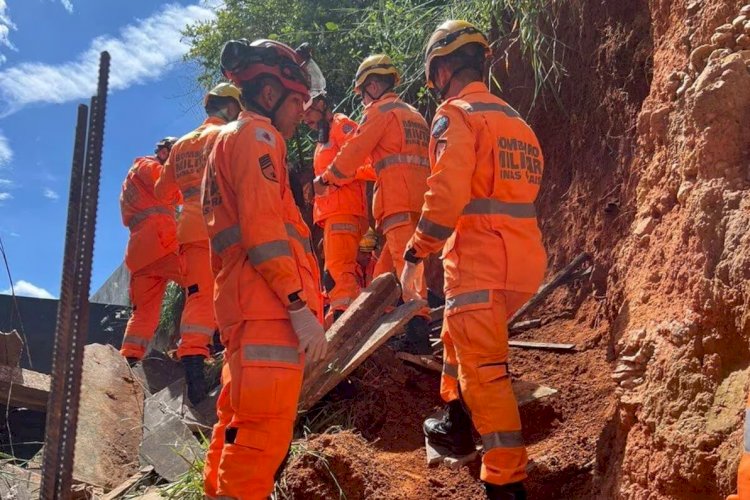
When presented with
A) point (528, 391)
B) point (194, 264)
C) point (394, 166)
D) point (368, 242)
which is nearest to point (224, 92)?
point (194, 264)

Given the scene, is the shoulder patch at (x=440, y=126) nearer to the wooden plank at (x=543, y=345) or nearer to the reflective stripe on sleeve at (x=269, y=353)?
the reflective stripe on sleeve at (x=269, y=353)

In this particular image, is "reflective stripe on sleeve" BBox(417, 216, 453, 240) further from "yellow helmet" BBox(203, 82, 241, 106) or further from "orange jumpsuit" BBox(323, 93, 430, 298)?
"yellow helmet" BBox(203, 82, 241, 106)

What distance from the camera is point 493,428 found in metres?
3.11

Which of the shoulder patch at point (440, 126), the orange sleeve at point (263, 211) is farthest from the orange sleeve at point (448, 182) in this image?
the orange sleeve at point (263, 211)

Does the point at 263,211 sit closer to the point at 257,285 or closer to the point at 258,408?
the point at 257,285

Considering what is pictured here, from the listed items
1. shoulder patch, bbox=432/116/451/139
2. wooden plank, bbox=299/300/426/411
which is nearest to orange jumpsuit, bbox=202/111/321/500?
shoulder patch, bbox=432/116/451/139

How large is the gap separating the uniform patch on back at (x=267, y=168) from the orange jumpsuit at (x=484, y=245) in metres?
0.79

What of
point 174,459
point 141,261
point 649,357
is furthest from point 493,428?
point 141,261

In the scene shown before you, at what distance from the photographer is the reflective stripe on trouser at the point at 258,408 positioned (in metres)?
2.76

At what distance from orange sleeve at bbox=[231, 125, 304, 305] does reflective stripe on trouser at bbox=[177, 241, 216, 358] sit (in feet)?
7.45

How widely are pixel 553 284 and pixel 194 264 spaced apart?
275 centimetres

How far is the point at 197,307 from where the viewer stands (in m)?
5.25

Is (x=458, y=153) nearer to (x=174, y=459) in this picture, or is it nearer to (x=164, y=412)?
(x=174, y=459)

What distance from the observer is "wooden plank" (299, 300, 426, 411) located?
15.1 feet
